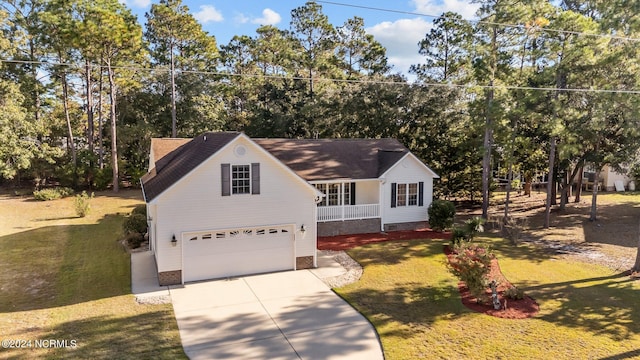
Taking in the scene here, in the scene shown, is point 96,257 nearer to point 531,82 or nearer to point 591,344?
point 591,344

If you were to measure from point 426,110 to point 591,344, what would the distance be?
21614 millimetres

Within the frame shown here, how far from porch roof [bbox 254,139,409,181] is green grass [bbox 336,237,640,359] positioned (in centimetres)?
531

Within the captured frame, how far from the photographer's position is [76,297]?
1275cm

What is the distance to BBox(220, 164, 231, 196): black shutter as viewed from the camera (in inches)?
566

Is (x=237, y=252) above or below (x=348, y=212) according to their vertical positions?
below

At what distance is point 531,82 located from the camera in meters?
23.7

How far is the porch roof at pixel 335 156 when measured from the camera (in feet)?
70.5

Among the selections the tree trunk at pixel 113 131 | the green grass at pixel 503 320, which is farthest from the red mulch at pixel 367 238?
the tree trunk at pixel 113 131

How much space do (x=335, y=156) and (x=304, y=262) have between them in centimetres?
875

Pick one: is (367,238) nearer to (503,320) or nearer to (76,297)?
(503,320)

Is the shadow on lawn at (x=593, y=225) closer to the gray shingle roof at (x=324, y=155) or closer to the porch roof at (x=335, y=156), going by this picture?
the porch roof at (x=335, y=156)

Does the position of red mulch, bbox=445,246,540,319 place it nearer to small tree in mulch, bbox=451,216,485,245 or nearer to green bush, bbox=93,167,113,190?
small tree in mulch, bbox=451,216,485,245

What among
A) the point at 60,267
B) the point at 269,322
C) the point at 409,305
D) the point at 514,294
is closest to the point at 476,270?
the point at 514,294

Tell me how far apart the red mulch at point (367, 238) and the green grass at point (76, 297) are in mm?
8791
